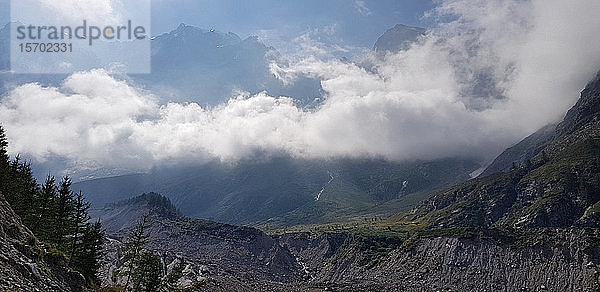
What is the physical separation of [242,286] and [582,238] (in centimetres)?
14551

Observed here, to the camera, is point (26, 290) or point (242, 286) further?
point (242, 286)

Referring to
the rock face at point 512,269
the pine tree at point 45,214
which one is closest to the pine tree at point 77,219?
the pine tree at point 45,214

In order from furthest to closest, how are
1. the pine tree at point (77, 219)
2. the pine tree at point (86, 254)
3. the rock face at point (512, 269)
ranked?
the rock face at point (512, 269), the pine tree at point (86, 254), the pine tree at point (77, 219)

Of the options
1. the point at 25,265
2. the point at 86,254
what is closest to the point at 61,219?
the point at 86,254

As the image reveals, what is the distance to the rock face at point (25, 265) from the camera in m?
32.4

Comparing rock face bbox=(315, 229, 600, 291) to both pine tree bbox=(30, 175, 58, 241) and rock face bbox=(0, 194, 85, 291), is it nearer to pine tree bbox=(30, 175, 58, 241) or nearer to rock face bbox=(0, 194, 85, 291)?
pine tree bbox=(30, 175, 58, 241)

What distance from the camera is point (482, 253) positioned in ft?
637

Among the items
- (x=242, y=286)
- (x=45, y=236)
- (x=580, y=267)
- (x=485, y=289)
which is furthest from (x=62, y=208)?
(x=580, y=267)

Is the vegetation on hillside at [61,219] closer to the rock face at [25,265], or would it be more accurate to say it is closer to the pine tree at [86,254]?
the pine tree at [86,254]

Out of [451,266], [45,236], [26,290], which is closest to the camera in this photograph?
[26,290]

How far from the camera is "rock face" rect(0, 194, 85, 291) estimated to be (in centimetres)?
3241

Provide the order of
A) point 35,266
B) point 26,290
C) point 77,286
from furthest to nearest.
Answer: point 77,286 → point 35,266 → point 26,290

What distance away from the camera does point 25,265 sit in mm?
35312

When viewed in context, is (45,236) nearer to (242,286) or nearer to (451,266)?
(242,286)
